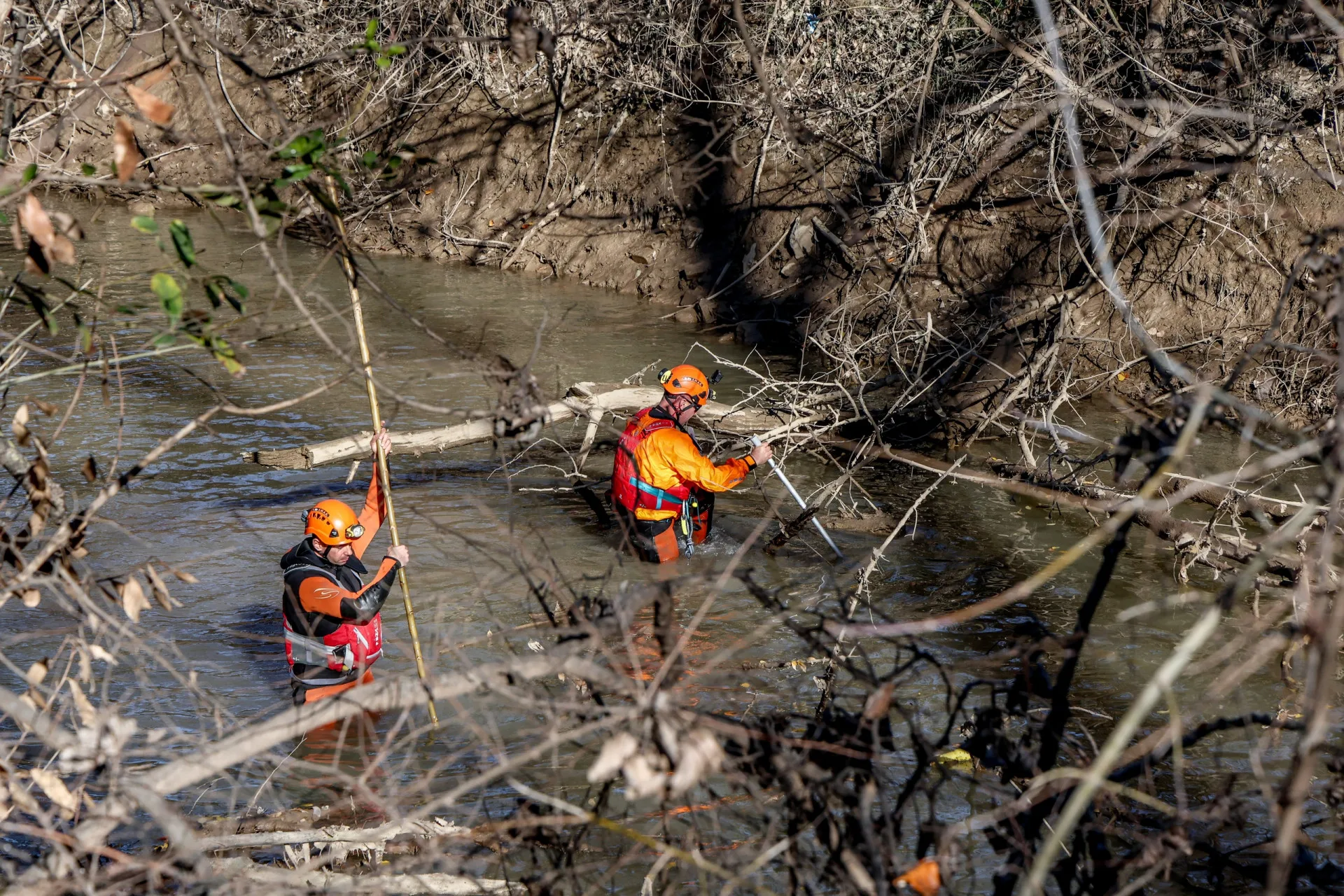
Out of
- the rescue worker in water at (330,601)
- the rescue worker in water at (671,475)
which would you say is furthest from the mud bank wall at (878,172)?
the rescue worker in water at (330,601)

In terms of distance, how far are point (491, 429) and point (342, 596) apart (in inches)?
92.7

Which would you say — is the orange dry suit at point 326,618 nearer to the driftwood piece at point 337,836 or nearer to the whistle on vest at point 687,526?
the driftwood piece at point 337,836

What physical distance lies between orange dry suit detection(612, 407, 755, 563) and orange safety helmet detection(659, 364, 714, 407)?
0.21 metres

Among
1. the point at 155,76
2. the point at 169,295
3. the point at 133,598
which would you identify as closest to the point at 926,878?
the point at 133,598

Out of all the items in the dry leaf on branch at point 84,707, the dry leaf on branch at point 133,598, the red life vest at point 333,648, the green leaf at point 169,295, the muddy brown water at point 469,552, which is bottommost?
the muddy brown water at point 469,552

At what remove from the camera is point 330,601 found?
20.5 feet

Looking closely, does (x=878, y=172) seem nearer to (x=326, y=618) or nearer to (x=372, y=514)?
(x=372, y=514)

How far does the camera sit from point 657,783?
2795 mm

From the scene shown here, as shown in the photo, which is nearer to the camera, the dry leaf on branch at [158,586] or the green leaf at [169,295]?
the green leaf at [169,295]

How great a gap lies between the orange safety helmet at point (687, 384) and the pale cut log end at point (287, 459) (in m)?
2.68

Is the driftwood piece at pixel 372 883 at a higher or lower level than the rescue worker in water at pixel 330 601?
higher

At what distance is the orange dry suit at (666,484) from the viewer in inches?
328

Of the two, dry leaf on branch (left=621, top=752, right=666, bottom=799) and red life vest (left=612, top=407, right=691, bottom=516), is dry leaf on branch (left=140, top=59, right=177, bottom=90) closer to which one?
dry leaf on branch (left=621, top=752, right=666, bottom=799)

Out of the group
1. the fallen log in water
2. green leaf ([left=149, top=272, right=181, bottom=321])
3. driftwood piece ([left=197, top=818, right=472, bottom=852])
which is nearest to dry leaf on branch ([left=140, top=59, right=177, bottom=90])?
green leaf ([left=149, top=272, right=181, bottom=321])
